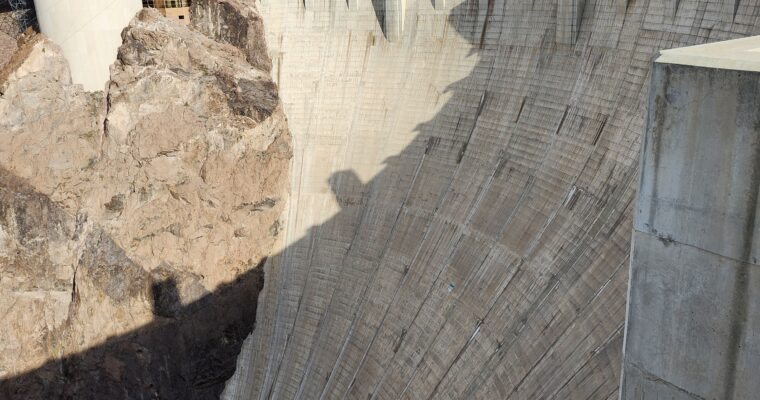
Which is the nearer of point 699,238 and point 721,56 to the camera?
point 721,56

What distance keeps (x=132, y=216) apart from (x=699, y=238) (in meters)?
23.0

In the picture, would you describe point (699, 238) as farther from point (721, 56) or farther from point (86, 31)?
point (86, 31)

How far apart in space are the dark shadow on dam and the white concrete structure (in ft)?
18.2

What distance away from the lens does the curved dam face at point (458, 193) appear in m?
19.6

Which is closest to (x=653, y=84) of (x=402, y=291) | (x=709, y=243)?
(x=709, y=243)

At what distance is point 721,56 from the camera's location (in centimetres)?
999

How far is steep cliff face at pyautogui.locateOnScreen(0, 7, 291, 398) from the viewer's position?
90.3ft

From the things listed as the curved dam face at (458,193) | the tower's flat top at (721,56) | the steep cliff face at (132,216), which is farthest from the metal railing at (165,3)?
the tower's flat top at (721,56)

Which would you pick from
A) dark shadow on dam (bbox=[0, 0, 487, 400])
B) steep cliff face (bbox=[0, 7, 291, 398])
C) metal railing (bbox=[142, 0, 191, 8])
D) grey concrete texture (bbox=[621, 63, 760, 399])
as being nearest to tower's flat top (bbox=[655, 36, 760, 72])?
grey concrete texture (bbox=[621, 63, 760, 399])

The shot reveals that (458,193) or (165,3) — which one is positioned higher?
(165,3)

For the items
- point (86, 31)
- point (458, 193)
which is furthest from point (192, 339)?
point (86, 31)

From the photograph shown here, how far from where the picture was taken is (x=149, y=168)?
28438 millimetres

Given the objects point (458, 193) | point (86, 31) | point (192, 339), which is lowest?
point (192, 339)

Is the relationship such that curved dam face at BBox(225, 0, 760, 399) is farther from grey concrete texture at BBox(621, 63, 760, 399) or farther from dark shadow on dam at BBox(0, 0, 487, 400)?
grey concrete texture at BBox(621, 63, 760, 399)
